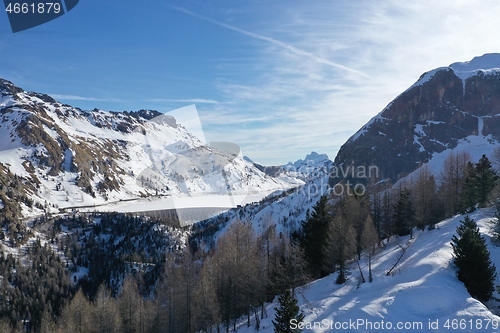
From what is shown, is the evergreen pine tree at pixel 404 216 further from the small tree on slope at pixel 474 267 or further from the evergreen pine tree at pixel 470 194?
the small tree on slope at pixel 474 267

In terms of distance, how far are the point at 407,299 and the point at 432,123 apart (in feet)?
521

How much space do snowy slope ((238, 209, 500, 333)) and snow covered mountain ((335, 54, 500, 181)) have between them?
118 m

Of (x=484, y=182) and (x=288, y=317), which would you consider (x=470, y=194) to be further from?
(x=288, y=317)

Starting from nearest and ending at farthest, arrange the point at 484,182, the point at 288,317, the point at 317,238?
the point at 288,317
the point at 317,238
the point at 484,182

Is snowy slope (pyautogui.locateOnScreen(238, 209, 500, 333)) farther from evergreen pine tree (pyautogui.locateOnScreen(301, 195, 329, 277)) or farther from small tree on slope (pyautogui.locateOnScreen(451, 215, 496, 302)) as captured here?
evergreen pine tree (pyautogui.locateOnScreen(301, 195, 329, 277))

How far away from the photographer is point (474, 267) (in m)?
30.5

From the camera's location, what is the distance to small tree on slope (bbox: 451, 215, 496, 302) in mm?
29844

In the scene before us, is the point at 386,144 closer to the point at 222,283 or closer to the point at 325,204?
the point at 325,204

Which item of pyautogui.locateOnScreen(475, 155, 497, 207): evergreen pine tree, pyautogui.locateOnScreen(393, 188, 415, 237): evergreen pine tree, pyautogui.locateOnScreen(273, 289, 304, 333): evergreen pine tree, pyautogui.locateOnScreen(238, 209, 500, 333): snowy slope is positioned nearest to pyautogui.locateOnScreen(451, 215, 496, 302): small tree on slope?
pyautogui.locateOnScreen(238, 209, 500, 333): snowy slope

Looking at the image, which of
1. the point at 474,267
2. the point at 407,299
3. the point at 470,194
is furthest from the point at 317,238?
the point at 470,194

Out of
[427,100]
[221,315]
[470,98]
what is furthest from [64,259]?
[470,98]

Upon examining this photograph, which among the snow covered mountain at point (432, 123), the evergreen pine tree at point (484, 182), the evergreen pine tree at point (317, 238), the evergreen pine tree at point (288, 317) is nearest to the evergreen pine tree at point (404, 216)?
the evergreen pine tree at point (484, 182)

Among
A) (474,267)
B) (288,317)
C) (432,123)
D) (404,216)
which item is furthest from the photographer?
(432,123)

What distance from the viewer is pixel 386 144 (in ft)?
548
